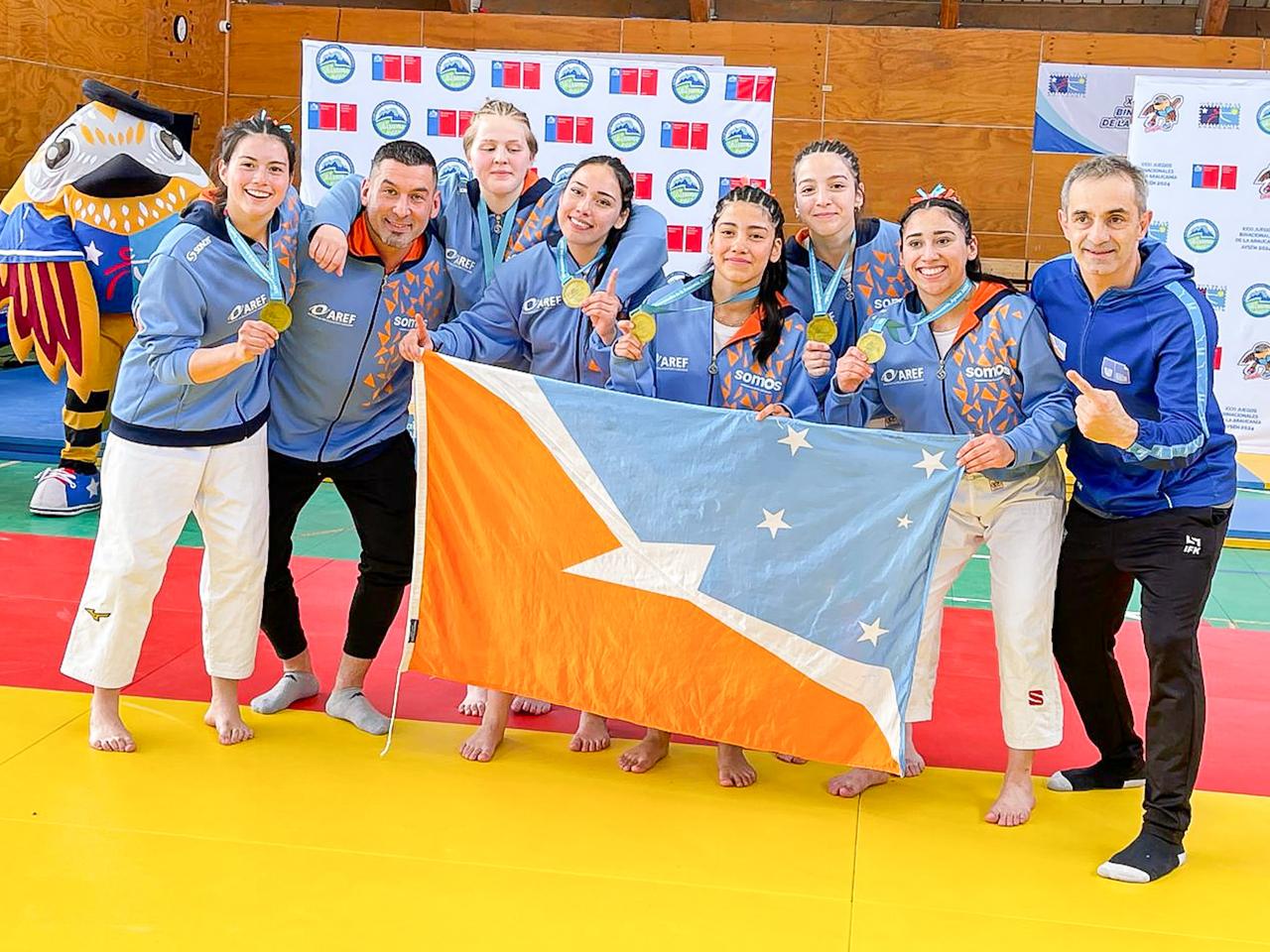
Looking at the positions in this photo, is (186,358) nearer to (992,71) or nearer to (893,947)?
(893,947)

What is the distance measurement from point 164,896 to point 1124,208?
2.95 meters

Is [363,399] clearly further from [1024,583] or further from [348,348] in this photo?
[1024,583]

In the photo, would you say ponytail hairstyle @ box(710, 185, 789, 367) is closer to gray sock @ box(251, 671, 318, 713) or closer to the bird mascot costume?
gray sock @ box(251, 671, 318, 713)

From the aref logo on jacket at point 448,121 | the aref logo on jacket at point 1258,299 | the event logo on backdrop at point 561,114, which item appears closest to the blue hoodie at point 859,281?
the event logo on backdrop at point 561,114

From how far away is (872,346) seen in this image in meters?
3.71

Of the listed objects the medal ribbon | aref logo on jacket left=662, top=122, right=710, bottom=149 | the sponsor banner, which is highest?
the sponsor banner

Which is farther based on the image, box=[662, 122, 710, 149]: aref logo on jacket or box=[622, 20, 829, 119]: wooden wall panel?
box=[622, 20, 829, 119]: wooden wall panel

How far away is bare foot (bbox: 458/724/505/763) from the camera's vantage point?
4.10 meters

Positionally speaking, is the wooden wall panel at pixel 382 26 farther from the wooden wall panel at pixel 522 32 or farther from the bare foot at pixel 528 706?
the bare foot at pixel 528 706

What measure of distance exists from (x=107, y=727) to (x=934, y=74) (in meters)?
11.7

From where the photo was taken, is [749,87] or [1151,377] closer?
[1151,377]

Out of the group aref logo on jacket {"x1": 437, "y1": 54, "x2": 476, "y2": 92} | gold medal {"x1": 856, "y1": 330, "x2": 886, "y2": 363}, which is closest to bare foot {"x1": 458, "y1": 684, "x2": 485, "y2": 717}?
gold medal {"x1": 856, "y1": 330, "x2": 886, "y2": 363}

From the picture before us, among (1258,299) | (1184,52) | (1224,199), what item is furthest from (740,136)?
(1184,52)

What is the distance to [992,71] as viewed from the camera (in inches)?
530
